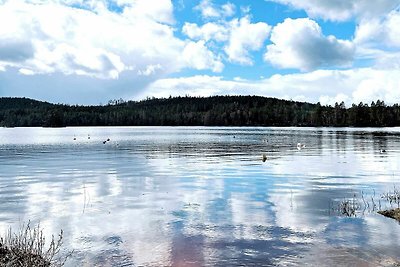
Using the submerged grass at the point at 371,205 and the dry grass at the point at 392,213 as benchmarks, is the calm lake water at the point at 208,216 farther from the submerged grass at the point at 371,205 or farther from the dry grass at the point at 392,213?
the dry grass at the point at 392,213

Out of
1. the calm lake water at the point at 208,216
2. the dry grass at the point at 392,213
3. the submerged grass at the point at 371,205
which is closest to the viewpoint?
the calm lake water at the point at 208,216

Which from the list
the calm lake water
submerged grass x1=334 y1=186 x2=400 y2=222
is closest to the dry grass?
submerged grass x1=334 y1=186 x2=400 y2=222

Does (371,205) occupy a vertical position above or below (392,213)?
below

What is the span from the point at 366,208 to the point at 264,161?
31.6 m

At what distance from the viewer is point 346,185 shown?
35.5 metres

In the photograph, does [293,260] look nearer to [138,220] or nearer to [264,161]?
[138,220]

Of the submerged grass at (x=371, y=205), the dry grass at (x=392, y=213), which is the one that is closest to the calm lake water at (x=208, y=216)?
the submerged grass at (x=371, y=205)

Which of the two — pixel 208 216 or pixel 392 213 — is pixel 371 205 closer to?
pixel 392 213

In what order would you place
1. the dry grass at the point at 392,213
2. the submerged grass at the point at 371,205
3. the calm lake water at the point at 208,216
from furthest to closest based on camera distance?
the submerged grass at the point at 371,205
the dry grass at the point at 392,213
the calm lake water at the point at 208,216

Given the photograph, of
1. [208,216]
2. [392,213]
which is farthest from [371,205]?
[208,216]

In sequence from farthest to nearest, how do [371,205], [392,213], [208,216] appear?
1. [371,205]
2. [208,216]
3. [392,213]

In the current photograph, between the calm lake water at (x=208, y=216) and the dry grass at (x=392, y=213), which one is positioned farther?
the dry grass at (x=392, y=213)

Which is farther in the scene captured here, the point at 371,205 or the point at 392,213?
the point at 371,205

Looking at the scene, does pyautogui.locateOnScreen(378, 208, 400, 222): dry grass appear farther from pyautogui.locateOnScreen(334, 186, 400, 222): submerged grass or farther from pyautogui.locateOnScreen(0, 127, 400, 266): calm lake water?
pyautogui.locateOnScreen(0, 127, 400, 266): calm lake water
